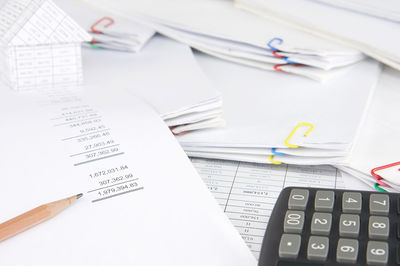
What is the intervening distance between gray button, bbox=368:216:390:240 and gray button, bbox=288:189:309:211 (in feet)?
0.19

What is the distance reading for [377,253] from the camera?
0.45 m

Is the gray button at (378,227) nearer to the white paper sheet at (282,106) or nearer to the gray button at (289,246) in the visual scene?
the gray button at (289,246)

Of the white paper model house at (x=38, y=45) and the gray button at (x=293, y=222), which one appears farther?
the white paper model house at (x=38, y=45)

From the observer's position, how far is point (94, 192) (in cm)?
55

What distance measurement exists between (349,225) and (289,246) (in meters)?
0.06

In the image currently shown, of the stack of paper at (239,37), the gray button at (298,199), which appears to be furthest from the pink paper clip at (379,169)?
the stack of paper at (239,37)

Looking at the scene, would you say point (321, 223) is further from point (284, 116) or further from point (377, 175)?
point (284, 116)

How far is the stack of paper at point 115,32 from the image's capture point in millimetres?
895

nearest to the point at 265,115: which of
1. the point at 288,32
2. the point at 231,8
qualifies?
the point at 288,32

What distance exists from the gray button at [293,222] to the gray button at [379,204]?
0.06 meters

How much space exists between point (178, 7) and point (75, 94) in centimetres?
30

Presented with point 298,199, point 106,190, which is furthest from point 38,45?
point 298,199

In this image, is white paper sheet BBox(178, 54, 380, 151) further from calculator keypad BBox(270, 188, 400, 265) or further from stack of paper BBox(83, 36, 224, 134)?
calculator keypad BBox(270, 188, 400, 265)

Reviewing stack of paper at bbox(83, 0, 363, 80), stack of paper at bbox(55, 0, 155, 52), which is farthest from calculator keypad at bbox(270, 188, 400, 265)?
stack of paper at bbox(55, 0, 155, 52)
